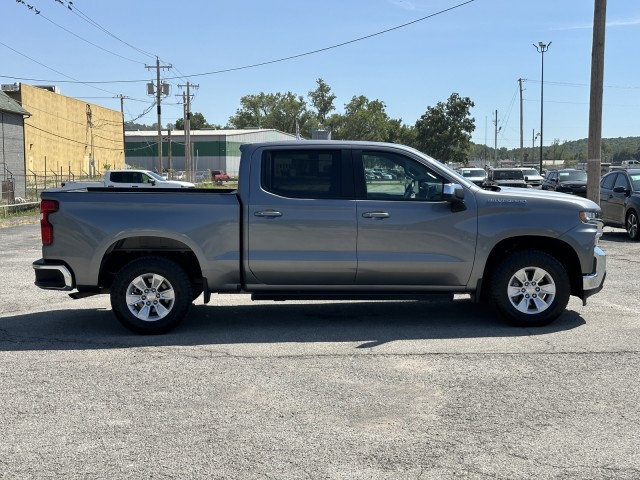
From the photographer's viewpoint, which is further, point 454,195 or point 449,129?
point 449,129

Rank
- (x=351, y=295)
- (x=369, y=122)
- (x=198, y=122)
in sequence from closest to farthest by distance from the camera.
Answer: (x=351, y=295) < (x=369, y=122) < (x=198, y=122)

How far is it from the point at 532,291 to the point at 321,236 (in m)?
2.32

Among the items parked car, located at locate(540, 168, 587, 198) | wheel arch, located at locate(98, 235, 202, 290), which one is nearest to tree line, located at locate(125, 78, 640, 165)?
parked car, located at locate(540, 168, 587, 198)

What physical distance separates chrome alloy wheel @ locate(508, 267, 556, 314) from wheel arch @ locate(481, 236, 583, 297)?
27 cm

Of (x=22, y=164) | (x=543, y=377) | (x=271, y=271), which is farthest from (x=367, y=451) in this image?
(x=22, y=164)

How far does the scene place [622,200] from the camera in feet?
54.6

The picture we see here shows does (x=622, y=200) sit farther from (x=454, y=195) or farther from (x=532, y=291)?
(x=454, y=195)

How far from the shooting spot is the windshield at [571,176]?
30.4 m

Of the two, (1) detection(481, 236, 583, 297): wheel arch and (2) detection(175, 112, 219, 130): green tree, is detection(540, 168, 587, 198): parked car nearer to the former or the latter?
(1) detection(481, 236, 583, 297): wheel arch

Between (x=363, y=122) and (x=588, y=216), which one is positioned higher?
(x=363, y=122)

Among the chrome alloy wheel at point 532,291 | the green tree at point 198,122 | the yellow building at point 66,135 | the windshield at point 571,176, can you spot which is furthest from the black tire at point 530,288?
the green tree at point 198,122

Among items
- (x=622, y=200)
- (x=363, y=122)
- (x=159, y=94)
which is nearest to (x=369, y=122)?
(x=363, y=122)

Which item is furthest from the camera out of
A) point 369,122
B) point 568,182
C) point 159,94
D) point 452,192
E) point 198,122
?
point 198,122

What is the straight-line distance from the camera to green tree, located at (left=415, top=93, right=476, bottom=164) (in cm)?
8700
